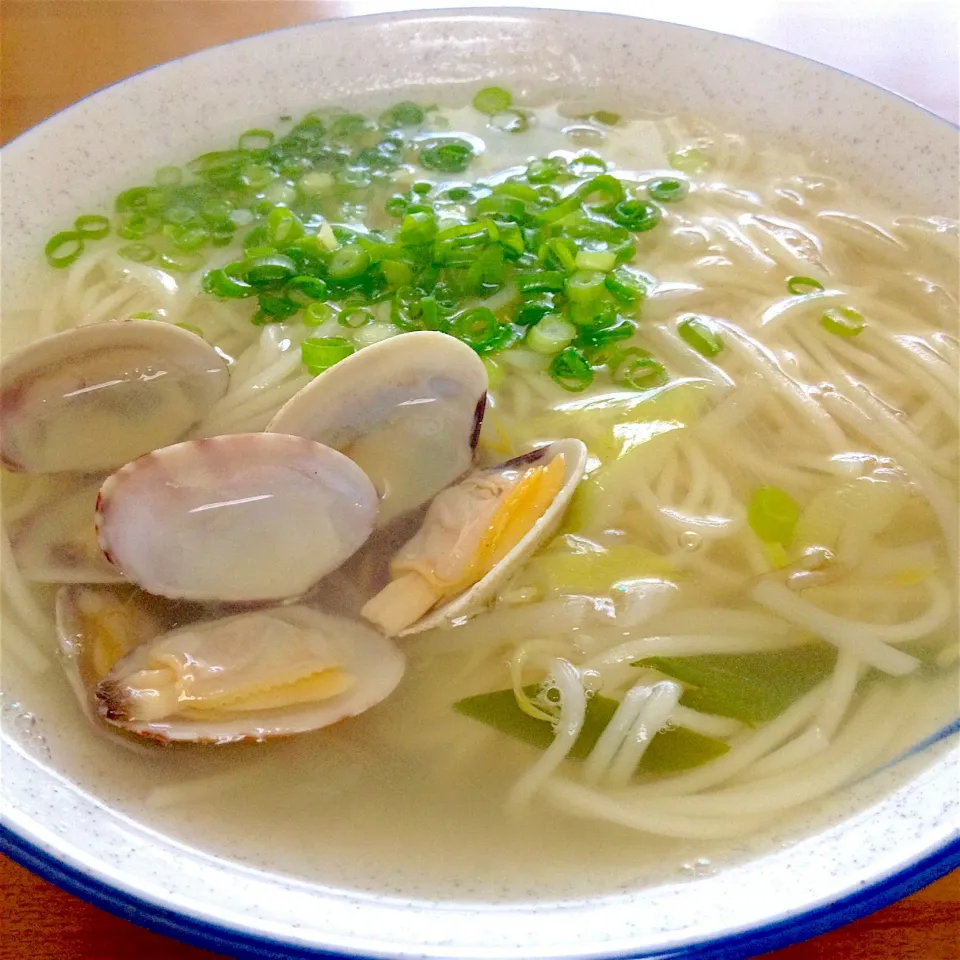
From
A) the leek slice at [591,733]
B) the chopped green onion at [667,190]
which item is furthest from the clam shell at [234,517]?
the chopped green onion at [667,190]

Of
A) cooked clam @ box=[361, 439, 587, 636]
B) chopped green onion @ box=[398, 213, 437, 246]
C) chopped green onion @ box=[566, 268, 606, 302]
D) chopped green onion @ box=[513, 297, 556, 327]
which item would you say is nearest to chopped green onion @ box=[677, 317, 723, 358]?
chopped green onion @ box=[566, 268, 606, 302]

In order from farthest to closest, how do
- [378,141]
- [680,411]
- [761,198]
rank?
[378,141] < [761,198] < [680,411]

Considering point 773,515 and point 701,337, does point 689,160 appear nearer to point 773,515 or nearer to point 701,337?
point 701,337

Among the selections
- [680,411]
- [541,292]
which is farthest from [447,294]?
[680,411]

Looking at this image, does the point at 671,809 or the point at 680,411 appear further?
the point at 680,411

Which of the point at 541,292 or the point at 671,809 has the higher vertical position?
the point at 541,292

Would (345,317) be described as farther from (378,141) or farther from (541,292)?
(378,141)

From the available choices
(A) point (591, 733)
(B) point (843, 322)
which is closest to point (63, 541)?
(A) point (591, 733)
